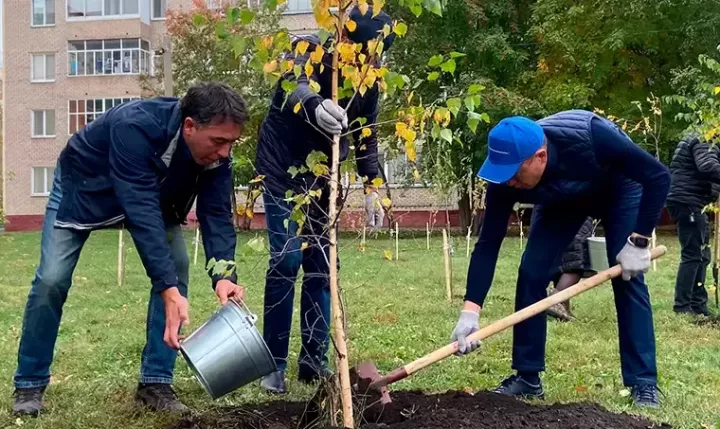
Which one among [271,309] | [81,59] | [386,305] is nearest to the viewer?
[271,309]

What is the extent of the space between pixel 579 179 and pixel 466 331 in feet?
2.81

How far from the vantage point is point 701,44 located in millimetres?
20141

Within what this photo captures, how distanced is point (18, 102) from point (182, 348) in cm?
3294

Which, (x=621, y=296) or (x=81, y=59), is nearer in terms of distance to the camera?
(x=621, y=296)

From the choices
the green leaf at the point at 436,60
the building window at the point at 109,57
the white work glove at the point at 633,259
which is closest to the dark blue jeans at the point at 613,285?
the white work glove at the point at 633,259

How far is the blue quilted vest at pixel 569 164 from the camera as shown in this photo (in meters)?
3.46

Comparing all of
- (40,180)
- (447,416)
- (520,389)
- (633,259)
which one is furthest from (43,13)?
(447,416)

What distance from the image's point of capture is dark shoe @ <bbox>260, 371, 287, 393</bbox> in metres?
3.75

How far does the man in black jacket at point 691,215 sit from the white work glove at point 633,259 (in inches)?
125

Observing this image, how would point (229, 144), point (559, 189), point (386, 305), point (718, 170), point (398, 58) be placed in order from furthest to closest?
point (398, 58), point (386, 305), point (718, 170), point (559, 189), point (229, 144)

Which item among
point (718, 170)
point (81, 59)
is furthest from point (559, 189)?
point (81, 59)

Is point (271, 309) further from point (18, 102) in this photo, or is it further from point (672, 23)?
point (18, 102)

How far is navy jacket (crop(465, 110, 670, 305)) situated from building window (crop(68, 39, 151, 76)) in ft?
99.1

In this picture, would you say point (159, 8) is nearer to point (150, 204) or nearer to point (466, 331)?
point (150, 204)
